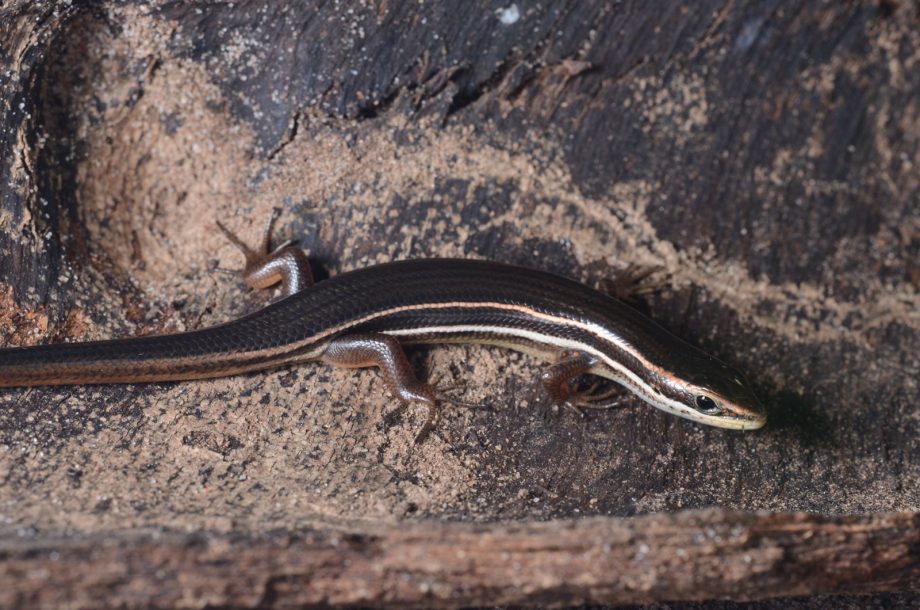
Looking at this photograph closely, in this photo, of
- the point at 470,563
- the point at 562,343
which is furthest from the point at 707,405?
the point at 470,563

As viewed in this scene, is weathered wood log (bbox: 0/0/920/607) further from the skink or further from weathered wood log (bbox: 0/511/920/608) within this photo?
weathered wood log (bbox: 0/511/920/608)

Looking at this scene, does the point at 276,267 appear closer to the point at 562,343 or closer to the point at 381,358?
the point at 381,358

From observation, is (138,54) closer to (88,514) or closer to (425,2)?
(425,2)

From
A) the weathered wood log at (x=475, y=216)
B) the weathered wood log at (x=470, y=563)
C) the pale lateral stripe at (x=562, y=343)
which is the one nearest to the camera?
the weathered wood log at (x=470, y=563)

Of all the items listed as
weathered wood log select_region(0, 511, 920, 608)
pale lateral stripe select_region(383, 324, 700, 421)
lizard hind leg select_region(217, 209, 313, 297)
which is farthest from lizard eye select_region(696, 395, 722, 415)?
lizard hind leg select_region(217, 209, 313, 297)

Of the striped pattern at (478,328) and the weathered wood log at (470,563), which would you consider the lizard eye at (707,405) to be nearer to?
the striped pattern at (478,328)

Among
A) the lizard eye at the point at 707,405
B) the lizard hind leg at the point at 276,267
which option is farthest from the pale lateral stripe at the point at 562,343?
the lizard hind leg at the point at 276,267
